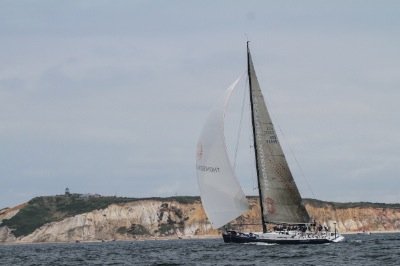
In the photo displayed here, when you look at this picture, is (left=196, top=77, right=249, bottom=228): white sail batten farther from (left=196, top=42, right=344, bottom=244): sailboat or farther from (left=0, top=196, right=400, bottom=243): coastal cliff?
(left=0, top=196, right=400, bottom=243): coastal cliff

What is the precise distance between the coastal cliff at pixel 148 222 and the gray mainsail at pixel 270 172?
68.9 meters

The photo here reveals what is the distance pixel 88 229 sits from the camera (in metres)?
146

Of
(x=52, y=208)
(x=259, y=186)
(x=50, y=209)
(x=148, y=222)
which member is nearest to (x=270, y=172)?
(x=259, y=186)

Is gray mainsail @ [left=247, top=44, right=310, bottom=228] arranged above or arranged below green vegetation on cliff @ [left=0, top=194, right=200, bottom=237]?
below

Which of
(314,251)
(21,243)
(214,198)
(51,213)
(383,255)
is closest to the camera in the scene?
(383,255)

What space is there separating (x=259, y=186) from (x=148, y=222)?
75.9 m

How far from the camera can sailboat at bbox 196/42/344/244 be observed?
68.1 metres

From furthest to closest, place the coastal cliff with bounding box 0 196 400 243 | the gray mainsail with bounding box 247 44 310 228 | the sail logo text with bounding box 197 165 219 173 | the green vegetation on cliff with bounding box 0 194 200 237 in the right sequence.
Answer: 1. the green vegetation on cliff with bounding box 0 194 200 237
2. the coastal cliff with bounding box 0 196 400 243
3. the gray mainsail with bounding box 247 44 310 228
4. the sail logo text with bounding box 197 165 219 173

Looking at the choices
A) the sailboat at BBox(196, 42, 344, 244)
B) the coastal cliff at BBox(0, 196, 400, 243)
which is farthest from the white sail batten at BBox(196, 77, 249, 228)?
the coastal cliff at BBox(0, 196, 400, 243)

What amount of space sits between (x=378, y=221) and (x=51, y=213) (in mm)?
57100

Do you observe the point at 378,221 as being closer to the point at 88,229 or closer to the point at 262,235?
the point at 88,229

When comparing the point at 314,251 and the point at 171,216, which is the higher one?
the point at 171,216

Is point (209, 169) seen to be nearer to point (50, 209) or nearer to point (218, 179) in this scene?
point (218, 179)

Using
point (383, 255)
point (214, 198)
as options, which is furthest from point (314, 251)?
point (214, 198)
